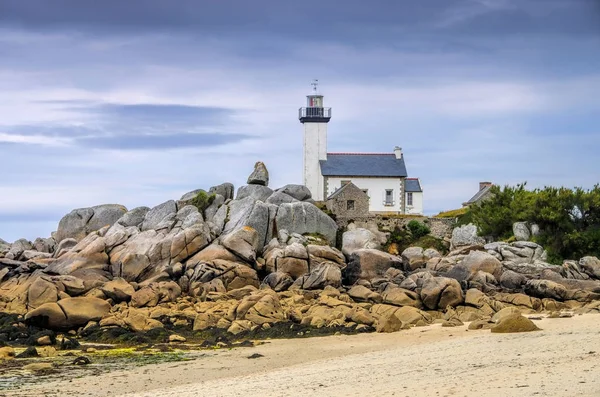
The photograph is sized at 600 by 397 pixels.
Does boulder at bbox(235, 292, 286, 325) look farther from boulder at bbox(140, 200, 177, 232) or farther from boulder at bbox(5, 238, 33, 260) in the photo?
boulder at bbox(5, 238, 33, 260)

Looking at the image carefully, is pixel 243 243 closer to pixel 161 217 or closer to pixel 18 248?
pixel 161 217

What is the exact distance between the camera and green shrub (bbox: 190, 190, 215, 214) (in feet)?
159

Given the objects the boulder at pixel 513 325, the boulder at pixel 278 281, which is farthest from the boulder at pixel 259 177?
the boulder at pixel 513 325

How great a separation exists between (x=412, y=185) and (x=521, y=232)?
1805cm

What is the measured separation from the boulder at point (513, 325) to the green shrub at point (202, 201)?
1040 inches

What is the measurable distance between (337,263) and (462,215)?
14029mm

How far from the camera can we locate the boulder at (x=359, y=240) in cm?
4681

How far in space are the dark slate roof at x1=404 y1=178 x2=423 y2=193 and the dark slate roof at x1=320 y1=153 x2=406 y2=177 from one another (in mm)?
1210

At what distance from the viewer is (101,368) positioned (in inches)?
886

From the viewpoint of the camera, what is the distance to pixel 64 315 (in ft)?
101

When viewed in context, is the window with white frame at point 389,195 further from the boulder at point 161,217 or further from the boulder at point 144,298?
the boulder at point 144,298

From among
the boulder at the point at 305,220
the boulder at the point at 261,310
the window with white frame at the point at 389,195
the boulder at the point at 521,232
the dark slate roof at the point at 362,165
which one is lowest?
the boulder at the point at 261,310

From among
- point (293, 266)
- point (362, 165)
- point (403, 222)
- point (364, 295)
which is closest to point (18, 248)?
point (293, 266)

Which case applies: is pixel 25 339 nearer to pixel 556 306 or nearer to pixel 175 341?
pixel 175 341
